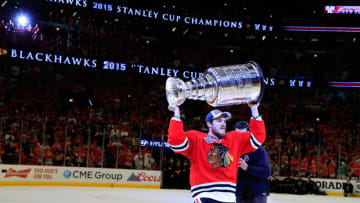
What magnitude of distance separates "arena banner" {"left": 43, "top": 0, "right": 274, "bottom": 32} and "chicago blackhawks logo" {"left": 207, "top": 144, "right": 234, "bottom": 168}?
19732 mm

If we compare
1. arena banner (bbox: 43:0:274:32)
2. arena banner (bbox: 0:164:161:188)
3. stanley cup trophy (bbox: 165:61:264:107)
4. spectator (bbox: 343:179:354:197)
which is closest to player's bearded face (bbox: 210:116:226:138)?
stanley cup trophy (bbox: 165:61:264:107)

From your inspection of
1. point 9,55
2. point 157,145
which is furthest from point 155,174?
point 9,55

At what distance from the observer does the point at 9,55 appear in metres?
21.0

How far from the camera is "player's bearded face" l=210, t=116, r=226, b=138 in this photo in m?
4.27

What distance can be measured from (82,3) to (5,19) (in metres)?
3.83

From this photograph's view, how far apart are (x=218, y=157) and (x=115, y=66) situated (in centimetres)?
1967

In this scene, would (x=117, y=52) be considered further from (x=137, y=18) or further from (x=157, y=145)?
(x=157, y=145)

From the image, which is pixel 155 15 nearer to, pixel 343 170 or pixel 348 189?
pixel 343 170

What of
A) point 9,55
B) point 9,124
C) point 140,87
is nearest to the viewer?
point 9,124

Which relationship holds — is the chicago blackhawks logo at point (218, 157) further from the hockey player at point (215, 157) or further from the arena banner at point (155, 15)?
the arena banner at point (155, 15)

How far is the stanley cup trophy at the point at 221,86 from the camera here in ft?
11.8

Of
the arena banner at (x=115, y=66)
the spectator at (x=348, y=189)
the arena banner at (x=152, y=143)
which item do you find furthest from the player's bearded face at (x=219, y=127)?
the arena banner at (x=115, y=66)

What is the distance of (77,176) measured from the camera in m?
17.2

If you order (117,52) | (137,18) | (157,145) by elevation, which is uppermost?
(137,18)
